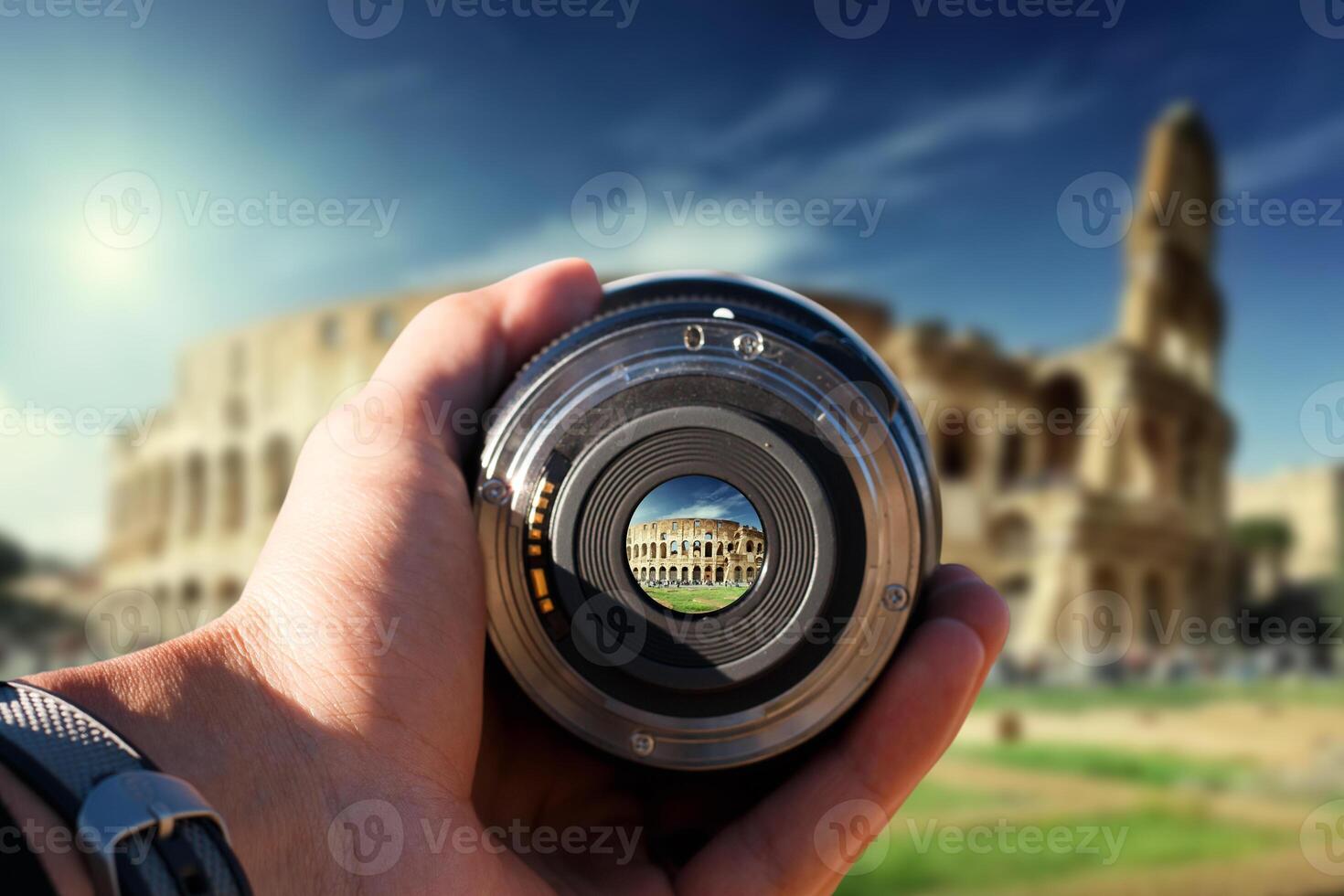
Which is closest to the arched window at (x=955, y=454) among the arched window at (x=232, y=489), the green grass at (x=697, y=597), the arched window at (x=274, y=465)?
the arched window at (x=274, y=465)

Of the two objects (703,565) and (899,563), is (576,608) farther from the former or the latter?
(899,563)

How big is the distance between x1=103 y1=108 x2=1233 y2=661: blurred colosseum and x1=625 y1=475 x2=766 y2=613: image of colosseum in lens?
1293 cm

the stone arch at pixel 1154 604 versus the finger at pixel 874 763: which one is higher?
the finger at pixel 874 763

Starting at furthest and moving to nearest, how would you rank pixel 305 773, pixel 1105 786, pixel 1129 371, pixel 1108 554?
pixel 1129 371 → pixel 1108 554 → pixel 1105 786 → pixel 305 773

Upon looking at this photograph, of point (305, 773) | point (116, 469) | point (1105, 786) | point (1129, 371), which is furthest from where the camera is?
point (116, 469)

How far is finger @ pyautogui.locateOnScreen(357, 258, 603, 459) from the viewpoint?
792 mm

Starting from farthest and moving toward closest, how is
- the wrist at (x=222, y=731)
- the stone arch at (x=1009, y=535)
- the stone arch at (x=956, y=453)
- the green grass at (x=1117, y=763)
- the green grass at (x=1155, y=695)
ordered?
the stone arch at (x=956, y=453) < the stone arch at (x=1009, y=535) < the green grass at (x=1155, y=695) < the green grass at (x=1117, y=763) < the wrist at (x=222, y=731)

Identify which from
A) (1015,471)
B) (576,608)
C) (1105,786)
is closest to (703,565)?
(576,608)

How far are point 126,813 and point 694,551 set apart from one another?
1.03 ft

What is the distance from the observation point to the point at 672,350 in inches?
28.5

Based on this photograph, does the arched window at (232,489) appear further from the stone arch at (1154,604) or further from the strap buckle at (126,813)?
the strap buckle at (126,813)

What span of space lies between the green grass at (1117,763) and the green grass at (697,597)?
19.1ft

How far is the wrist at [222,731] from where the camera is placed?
23.8 inches

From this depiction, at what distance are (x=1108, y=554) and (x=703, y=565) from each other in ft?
47.7
